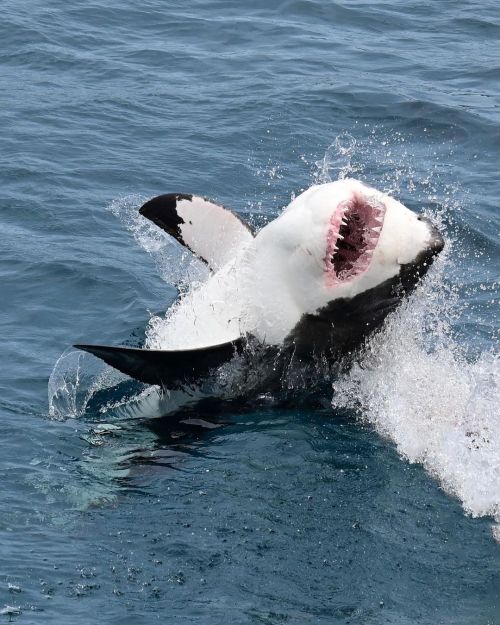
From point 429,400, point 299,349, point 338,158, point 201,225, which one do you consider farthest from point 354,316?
point 338,158

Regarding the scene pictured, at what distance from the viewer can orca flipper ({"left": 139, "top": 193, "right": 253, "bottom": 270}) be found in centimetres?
1189

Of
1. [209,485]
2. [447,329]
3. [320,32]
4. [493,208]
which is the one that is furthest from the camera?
[320,32]

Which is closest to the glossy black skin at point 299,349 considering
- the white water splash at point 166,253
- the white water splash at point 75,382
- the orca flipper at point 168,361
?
the orca flipper at point 168,361

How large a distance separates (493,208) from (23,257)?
22.0ft

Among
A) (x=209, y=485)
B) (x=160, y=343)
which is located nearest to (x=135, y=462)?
(x=209, y=485)

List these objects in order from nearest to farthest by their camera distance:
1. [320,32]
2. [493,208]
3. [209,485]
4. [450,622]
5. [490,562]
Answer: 1. [450,622]
2. [490,562]
3. [209,485]
4. [493,208]
5. [320,32]

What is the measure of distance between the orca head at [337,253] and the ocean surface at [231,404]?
1.48ft

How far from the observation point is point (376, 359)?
10969 mm

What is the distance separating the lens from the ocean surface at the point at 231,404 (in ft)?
28.6

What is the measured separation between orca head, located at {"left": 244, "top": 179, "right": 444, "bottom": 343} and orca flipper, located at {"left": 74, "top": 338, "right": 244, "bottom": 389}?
46cm

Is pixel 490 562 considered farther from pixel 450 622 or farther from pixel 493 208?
pixel 493 208

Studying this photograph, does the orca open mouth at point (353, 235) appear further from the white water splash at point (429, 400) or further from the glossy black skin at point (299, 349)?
the white water splash at point (429, 400)

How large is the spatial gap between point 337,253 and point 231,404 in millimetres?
1787

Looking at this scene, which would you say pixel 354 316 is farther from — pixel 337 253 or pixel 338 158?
pixel 338 158
